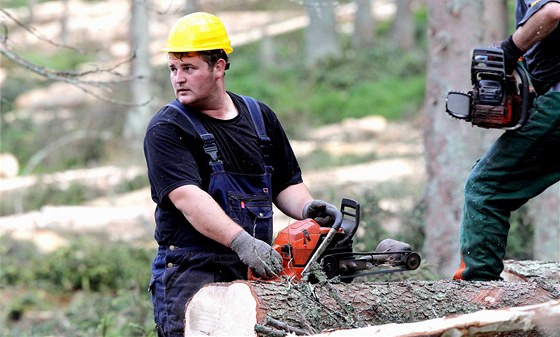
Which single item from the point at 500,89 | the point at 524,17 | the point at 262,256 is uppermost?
the point at 524,17

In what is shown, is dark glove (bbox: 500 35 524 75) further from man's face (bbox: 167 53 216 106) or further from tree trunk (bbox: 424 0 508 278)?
tree trunk (bbox: 424 0 508 278)

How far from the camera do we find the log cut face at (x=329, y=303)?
3.99 m

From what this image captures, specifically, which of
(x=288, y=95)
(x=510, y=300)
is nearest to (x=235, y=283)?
(x=510, y=300)

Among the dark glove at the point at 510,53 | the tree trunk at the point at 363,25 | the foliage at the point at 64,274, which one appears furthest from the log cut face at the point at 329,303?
the tree trunk at the point at 363,25

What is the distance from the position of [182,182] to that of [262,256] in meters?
0.56

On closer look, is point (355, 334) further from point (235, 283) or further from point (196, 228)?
point (196, 228)

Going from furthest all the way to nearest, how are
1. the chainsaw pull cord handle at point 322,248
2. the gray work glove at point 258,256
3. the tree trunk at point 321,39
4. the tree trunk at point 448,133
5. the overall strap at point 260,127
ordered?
the tree trunk at point 321,39 < the tree trunk at point 448,133 < the overall strap at point 260,127 < the chainsaw pull cord handle at point 322,248 < the gray work glove at point 258,256

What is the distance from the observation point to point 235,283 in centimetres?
404

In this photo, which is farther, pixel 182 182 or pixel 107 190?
pixel 107 190

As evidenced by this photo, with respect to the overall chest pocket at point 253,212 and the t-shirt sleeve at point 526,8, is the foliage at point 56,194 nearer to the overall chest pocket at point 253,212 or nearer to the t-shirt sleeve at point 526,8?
the overall chest pocket at point 253,212

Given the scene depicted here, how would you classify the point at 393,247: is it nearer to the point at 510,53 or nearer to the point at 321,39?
the point at 510,53

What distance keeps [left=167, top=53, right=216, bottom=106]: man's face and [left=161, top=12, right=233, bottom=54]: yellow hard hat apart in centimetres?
7

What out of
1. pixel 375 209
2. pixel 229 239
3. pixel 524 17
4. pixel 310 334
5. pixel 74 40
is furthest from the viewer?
pixel 74 40

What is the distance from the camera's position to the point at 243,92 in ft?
93.8
